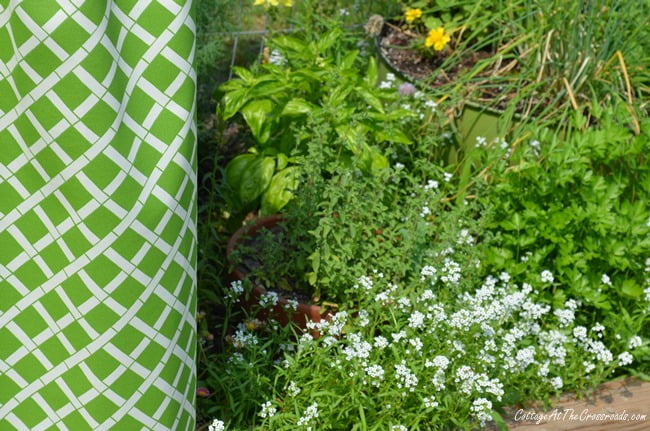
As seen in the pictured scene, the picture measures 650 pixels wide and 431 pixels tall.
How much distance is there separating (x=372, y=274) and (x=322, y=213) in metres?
0.30

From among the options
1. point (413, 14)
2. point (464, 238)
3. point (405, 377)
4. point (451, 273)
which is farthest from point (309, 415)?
point (413, 14)

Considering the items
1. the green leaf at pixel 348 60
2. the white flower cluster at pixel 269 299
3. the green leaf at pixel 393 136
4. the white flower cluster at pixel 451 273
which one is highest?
the green leaf at pixel 348 60

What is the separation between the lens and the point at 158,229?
66.0 inches

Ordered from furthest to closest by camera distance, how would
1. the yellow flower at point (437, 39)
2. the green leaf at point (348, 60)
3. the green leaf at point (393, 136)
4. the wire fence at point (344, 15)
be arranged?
the wire fence at point (344, 15), the yellow flower at point (437, 39), the green leaf at point (348, 60), the green leaf at point (393, 136)

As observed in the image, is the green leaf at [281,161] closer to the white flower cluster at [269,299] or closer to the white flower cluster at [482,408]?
the white flower cluster at [269,299]

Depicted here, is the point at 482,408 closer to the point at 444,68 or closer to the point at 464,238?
the point at 464,238

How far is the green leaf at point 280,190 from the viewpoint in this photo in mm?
3137

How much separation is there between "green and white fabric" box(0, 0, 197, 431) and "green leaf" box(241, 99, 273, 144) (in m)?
1.50

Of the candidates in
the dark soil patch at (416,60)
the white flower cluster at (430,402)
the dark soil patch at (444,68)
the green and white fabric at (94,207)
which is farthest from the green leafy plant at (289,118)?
the green and white fabric at (94,207)

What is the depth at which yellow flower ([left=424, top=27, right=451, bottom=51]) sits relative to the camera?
396 centimetres

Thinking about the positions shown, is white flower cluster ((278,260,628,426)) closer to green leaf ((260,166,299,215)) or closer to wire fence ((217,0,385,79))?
green leaf ((260,166,299,215))

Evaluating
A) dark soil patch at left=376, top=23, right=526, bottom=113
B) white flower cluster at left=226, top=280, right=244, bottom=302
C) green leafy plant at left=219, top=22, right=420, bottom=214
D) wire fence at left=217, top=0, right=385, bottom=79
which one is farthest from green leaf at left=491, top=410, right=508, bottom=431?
wire fence at left=217, top=0, right=385, bottom=79

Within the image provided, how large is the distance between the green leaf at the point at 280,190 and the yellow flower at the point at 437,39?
1139 millimetres

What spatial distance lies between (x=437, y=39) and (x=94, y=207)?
2647mm
